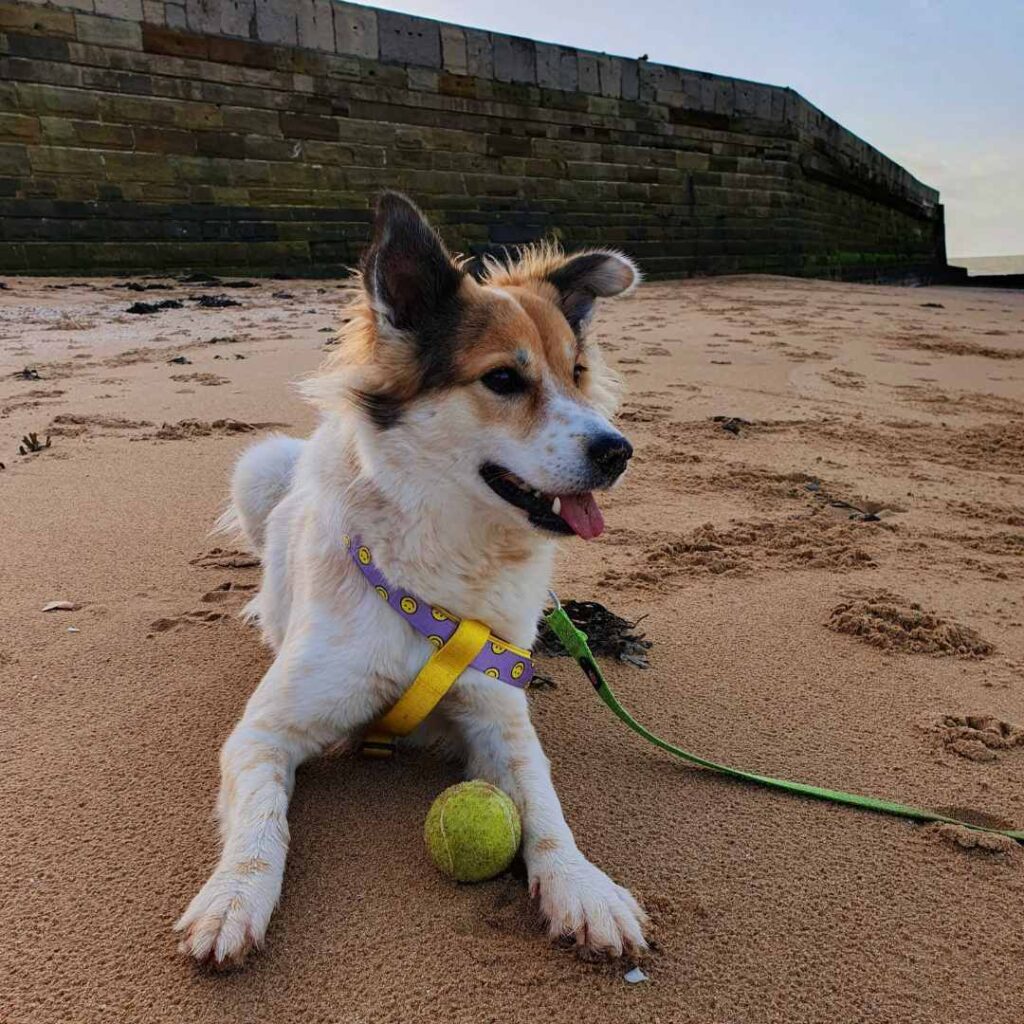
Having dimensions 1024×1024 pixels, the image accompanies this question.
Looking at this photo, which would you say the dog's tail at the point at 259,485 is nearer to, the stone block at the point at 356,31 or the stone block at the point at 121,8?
the stone block at the point at 121,8

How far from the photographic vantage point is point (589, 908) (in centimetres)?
167

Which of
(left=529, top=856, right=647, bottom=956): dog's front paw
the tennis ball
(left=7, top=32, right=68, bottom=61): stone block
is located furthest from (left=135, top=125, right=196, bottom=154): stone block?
(left=529, top=856, right=647, bottom=956): dog's front paw

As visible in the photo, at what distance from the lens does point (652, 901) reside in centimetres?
178

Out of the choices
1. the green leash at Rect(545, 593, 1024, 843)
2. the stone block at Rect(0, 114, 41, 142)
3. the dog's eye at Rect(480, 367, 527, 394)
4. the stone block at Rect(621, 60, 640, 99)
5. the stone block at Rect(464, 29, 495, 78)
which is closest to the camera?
the green leash at Rect(545, 593, 1024, 843)

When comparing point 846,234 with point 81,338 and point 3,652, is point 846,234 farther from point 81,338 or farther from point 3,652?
point 3,652

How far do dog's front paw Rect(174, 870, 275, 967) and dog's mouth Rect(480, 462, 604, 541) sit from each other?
1132 mm

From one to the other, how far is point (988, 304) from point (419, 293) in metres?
16.9

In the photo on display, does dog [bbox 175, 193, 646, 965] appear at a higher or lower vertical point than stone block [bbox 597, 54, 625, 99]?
lower

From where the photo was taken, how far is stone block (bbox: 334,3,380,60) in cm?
1567

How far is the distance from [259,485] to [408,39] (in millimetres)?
15750

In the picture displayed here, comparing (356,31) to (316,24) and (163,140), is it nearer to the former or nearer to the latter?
(316,24)

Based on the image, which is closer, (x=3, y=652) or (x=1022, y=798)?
(x=1022, y=798)

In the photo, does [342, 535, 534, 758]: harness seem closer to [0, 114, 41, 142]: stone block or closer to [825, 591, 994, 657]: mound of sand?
[825, 591, 994, 657]: mound of sand

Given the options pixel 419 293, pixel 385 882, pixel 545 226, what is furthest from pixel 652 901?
pixel 545 226
